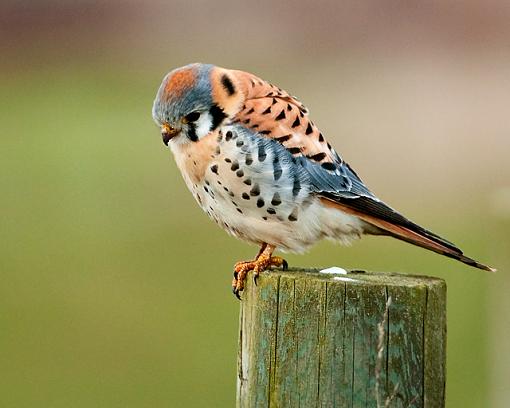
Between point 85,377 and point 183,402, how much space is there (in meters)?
1.17

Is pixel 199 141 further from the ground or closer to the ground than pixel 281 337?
further from the ground

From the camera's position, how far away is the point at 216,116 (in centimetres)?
604

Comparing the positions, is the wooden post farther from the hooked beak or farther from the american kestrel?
the hooked beak

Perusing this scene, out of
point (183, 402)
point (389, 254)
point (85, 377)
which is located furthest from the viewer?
point (389, 254)

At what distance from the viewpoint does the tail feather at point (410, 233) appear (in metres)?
5.68

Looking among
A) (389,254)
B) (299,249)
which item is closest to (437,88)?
(389,254)

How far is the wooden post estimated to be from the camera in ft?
13.8

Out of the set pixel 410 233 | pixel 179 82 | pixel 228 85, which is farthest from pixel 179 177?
pixel 410 233

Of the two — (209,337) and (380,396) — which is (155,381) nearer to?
(209,337)

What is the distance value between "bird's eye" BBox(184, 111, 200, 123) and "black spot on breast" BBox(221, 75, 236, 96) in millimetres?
181

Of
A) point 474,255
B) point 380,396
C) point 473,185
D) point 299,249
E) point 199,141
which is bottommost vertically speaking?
point 380,396

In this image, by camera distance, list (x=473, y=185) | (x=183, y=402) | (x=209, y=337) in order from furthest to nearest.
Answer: (x=473, y=185) → (x=209, y=337) → (x=183, y=402)

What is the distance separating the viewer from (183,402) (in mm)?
10352

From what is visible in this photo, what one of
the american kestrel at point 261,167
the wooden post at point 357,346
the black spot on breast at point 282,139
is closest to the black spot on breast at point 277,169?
the american kestrel at point 261,167
